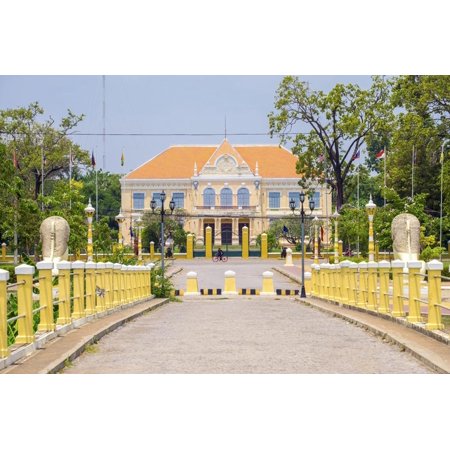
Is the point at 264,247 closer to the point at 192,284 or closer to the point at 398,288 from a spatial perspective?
the point at 192,284

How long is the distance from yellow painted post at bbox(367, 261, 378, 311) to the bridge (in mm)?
22

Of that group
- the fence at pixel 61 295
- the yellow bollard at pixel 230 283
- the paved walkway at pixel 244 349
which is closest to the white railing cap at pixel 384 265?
the paved walkway at pixel 244 349

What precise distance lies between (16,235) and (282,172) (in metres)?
49.4

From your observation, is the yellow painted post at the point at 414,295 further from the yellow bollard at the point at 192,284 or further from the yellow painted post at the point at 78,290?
the yellow bollard at the point at 192,284

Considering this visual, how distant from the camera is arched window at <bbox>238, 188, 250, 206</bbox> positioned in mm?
77500

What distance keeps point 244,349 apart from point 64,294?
9.77ft

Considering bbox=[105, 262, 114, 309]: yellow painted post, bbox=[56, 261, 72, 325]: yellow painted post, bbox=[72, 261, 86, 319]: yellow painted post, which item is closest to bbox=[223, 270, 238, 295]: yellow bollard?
bbox=[105, 262, 114, 309]: yellow painted post

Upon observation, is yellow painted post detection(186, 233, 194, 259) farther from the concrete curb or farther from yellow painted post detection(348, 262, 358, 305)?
the concrete curb

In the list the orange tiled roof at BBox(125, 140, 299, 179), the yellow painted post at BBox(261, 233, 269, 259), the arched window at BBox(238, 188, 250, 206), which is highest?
the orange tiled roof at BBox(125, 140, 299, 179)

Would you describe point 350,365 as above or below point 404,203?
below

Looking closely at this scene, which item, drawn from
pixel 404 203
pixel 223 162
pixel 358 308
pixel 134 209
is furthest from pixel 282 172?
pixel 358 308

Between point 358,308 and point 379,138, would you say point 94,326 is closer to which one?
point 358,308

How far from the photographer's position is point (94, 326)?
43.8 ft

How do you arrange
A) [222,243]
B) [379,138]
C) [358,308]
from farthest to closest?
[222,243] < [379,138] < [358,308]
